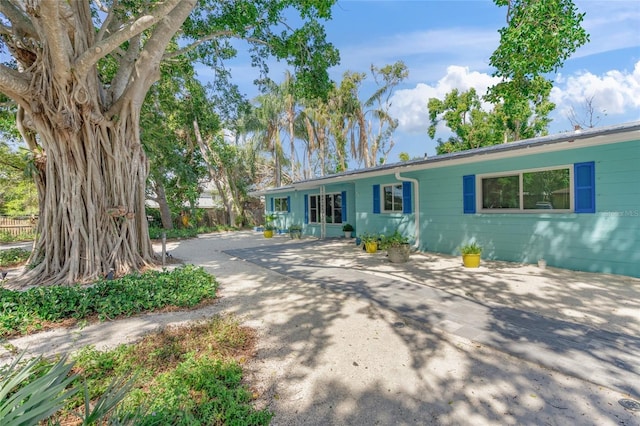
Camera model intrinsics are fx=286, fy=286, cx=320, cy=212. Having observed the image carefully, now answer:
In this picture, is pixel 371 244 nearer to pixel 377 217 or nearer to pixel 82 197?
pixel 377 217

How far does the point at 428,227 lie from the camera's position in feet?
26.8

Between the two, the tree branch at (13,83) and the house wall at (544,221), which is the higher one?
the tree branch at (13,83)

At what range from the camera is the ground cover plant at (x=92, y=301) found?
3.54 meters

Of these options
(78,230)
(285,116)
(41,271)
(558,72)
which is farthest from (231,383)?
(285,116)

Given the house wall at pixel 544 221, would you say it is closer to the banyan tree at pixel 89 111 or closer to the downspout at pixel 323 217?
the downspout at pixel 323 217

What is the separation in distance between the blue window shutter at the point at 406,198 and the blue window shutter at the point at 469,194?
1.60 m

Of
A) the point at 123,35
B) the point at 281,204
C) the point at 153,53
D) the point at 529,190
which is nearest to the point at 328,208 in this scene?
the point at 281,204

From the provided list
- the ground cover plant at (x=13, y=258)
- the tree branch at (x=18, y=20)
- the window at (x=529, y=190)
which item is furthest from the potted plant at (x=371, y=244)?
the ground cover plant at (x=13, y=258)

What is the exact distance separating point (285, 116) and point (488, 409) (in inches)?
Result: 853

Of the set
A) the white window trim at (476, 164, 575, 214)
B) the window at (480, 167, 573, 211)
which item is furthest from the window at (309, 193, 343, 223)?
the window at (480, 167, 573, 211)

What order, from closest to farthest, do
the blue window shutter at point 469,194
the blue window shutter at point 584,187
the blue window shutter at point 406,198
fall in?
the blue window shutter at point 584,187 → the blue window shutter at point 469,194 → the blue window shutter at point 406,198

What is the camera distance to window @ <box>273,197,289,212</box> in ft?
50.5

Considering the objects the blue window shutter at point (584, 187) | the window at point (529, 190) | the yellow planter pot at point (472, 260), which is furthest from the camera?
the yellow planter pot at point (472, 260)

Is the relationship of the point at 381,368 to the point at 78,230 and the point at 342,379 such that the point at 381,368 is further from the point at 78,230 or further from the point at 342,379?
the point at 78,230
